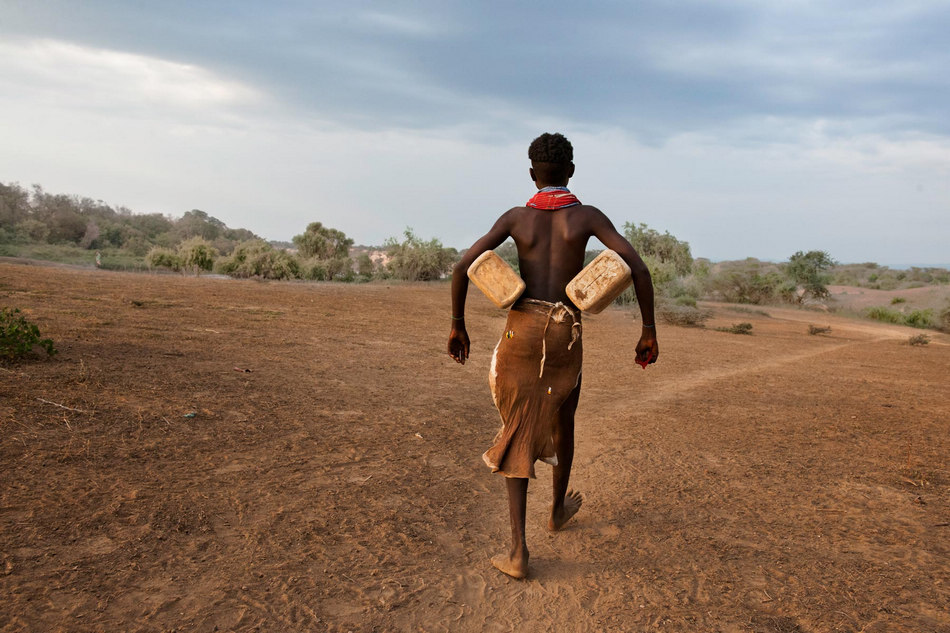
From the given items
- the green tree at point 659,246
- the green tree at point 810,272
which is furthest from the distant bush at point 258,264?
the green tree at point 810,272

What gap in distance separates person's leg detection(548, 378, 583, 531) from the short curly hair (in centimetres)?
118

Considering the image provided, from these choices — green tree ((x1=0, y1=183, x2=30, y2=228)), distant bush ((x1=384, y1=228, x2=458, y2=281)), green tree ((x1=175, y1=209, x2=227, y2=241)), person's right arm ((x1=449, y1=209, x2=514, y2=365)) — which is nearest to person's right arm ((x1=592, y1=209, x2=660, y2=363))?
person's right arm ((x1=449, y1=209, x2=514, y2=365))

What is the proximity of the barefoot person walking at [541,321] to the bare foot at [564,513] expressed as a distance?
1.59 feet

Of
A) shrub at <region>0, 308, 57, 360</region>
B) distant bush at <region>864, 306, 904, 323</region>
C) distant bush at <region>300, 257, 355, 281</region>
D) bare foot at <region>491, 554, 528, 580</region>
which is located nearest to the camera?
bare foot at <region>491, 554, 528, 580</region>

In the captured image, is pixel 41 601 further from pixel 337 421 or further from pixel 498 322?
pixel 498 322

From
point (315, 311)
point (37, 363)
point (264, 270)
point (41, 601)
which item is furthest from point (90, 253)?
point (41, 601)

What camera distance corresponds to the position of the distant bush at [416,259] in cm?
3444

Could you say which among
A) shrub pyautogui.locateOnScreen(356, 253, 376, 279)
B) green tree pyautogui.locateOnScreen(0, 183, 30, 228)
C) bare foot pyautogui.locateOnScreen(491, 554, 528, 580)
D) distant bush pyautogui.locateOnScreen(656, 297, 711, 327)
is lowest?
bare foot pyautogui.locateOnScreen(491, 554, 528, 580)

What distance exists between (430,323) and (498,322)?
240 cm

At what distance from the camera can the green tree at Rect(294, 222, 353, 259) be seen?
3706 cm

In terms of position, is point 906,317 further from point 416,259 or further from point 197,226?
point 197,226

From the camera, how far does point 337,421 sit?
219 inches

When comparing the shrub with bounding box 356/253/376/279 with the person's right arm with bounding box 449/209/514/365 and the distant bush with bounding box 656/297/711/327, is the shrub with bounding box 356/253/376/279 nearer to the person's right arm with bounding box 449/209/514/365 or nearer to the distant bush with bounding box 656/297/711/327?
the distant bush with bounding box 656/297/711/327

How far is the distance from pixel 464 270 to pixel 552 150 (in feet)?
2.52
